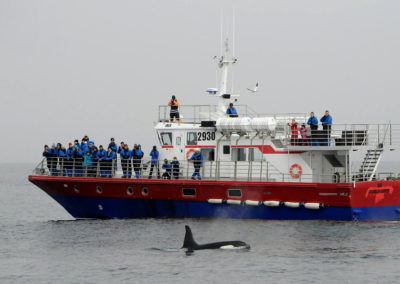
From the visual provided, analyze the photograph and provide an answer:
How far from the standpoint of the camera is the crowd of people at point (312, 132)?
3145 centimetres

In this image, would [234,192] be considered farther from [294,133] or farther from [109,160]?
[109,160]

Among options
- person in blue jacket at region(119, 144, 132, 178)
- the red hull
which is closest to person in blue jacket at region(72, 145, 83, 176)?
the red hull

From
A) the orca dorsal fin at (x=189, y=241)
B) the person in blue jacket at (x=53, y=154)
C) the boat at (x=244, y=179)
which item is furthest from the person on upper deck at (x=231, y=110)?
the orca dorsal fin at (x=189, y=241)

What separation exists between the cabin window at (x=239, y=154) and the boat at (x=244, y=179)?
0.14 feet

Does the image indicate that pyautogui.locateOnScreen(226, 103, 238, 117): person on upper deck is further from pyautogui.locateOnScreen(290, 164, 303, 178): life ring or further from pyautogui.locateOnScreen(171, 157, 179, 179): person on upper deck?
pyautogui.locateOnScreen(290, 164, 303, 178): life ring

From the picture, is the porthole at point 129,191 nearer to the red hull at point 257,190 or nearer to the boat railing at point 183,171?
the red hull at point 257,190

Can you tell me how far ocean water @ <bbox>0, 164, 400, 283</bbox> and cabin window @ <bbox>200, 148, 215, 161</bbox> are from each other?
9.63 feet

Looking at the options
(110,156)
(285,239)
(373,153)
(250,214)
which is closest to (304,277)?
(285,239)

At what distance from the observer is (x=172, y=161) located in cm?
3275

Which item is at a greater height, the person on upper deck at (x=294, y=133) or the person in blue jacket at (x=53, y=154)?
the person on upper deck at (x=294, y=133)

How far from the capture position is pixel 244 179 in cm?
3247

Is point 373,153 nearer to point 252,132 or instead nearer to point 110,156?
point 252,132

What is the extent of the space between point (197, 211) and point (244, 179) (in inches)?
93.7

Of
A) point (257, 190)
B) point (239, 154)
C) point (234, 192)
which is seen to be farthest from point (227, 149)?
point (257, 190)
